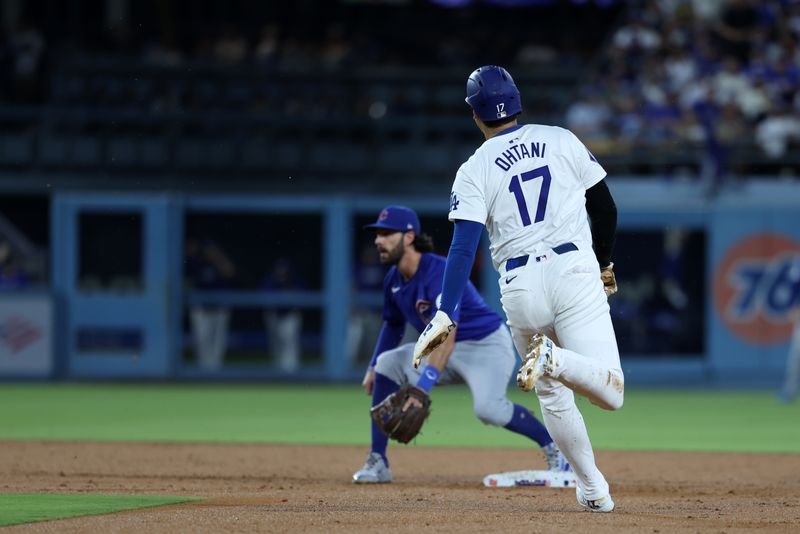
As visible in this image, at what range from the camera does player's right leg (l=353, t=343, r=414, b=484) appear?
338 inches

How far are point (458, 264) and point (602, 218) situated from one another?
0.85 meters

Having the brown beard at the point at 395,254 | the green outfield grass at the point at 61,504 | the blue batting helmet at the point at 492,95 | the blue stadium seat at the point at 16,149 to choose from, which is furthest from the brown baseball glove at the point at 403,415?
the blue stadium seat at the point at 16,149

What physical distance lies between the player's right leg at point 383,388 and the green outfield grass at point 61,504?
1505 millimetres

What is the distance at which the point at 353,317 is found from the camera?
64.0 feet

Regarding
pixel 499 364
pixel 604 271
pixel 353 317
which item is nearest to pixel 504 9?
pixel 353 317

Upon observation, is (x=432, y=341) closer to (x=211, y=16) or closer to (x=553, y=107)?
(x=553, y=107)

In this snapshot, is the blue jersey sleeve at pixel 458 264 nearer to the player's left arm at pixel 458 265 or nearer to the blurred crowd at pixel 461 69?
the player's left arm at pixel 458 265

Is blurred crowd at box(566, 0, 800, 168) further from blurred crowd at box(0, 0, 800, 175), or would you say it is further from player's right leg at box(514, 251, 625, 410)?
player's right leg at box(514, 251, 625, 410)

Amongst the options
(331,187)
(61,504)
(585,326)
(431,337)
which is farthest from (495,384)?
(331,187)

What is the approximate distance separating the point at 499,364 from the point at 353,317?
11.0 meters

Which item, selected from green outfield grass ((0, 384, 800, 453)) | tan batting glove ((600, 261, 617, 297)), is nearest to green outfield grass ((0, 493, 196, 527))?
tan batting glove ((600, 261, 617, 297))

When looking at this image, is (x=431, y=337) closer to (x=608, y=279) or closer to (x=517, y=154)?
(x=517, y=154)

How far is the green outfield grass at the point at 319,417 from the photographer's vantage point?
12109mm

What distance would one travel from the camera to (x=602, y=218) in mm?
6582
